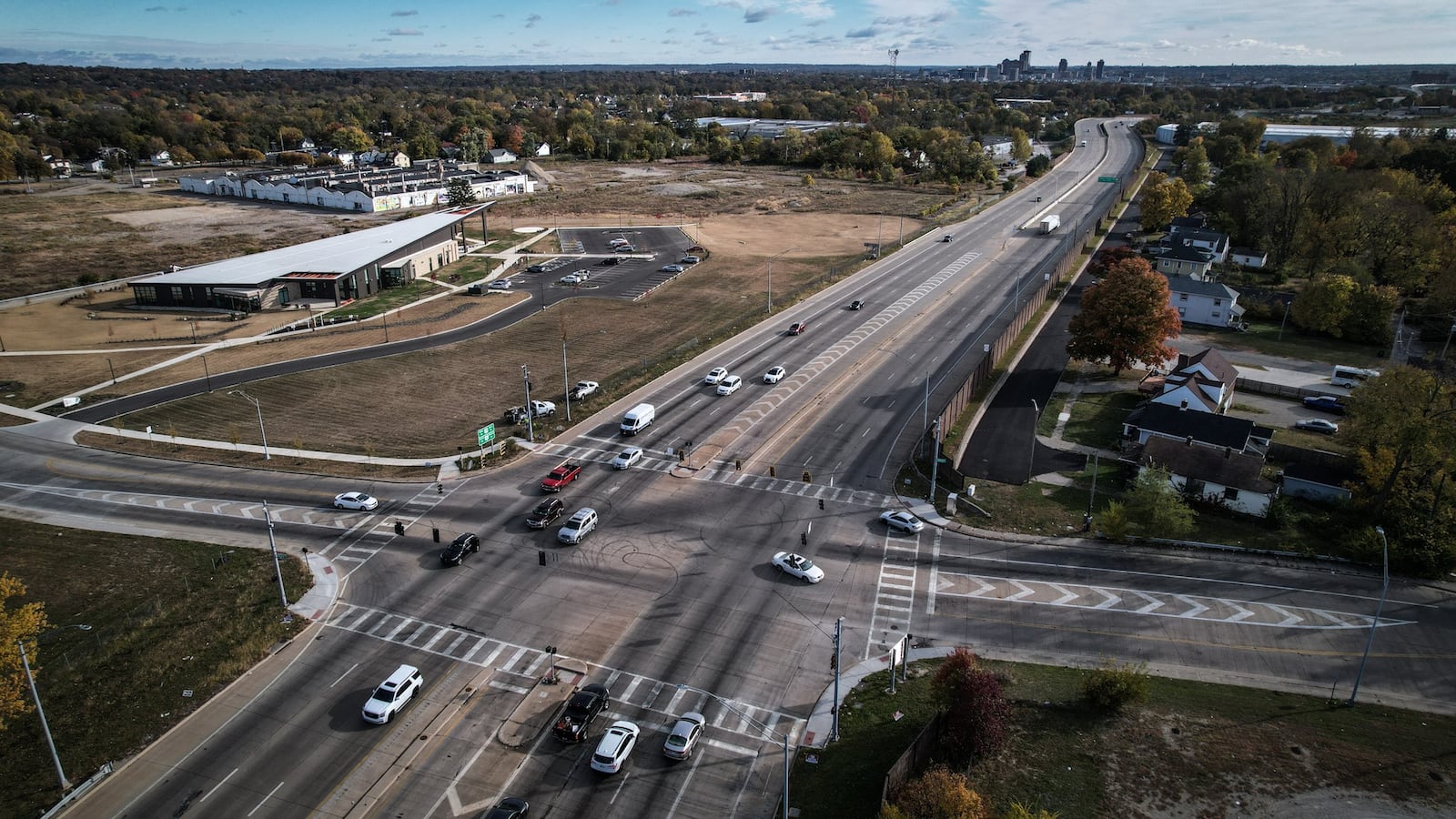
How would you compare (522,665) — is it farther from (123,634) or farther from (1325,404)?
(1325,404)

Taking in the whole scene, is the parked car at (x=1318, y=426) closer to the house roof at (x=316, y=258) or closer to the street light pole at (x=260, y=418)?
the street light pole at (x=260, y=418)

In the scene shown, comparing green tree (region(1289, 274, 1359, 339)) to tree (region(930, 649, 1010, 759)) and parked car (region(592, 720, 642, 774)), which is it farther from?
parked car (region(592, 720, 642, 774))

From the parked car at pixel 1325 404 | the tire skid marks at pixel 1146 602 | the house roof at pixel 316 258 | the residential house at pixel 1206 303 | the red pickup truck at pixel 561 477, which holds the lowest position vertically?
the tire skid marks at pixel 1146 602

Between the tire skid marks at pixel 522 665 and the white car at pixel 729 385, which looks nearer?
the tire skid marks at pixel 522 665

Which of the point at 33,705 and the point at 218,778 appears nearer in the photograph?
the point at 218,778

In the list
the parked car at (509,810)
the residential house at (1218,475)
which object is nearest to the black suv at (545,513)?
the parked car at (509,810)


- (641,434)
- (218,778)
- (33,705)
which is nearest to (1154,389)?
(641,434)

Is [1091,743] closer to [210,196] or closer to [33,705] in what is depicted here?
[33,705]
